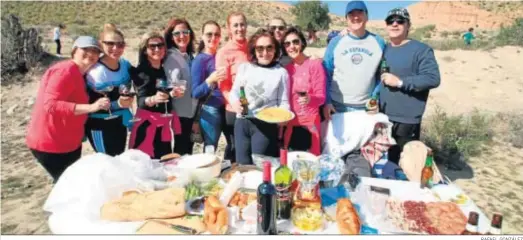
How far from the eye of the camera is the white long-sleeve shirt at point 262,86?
3.93m

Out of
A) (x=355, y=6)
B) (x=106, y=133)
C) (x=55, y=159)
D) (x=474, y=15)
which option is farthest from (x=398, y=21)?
(x=474, y=15)

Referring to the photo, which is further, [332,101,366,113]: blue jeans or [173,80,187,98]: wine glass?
[332,101,366,113]: blue jeans

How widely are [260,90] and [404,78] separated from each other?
64.2 inches

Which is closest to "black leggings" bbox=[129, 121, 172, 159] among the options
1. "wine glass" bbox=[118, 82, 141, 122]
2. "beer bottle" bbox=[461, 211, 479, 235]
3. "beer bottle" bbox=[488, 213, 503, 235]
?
"wine glass" bbox=[118, 82, 141, 122]

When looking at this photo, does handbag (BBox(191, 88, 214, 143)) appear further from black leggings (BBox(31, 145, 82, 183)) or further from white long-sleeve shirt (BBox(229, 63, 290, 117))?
black leggings (BBox(31, 145, 82, 183))

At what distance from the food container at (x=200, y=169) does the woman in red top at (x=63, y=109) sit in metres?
1.05

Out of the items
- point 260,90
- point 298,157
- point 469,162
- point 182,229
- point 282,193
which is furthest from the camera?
point 469,162

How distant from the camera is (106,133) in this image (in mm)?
4043

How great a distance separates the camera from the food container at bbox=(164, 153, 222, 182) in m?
2.98

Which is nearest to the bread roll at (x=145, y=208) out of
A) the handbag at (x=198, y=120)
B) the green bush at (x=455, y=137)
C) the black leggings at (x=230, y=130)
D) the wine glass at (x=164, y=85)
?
the wine glass at (x=164, y=85)

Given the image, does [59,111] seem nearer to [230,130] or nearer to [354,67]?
[230,130]

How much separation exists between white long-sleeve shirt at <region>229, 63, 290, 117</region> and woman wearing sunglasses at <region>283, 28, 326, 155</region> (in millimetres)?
197

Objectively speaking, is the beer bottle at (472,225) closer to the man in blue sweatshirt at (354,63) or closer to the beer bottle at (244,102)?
the man in blue sweatshirt at (354,63)
